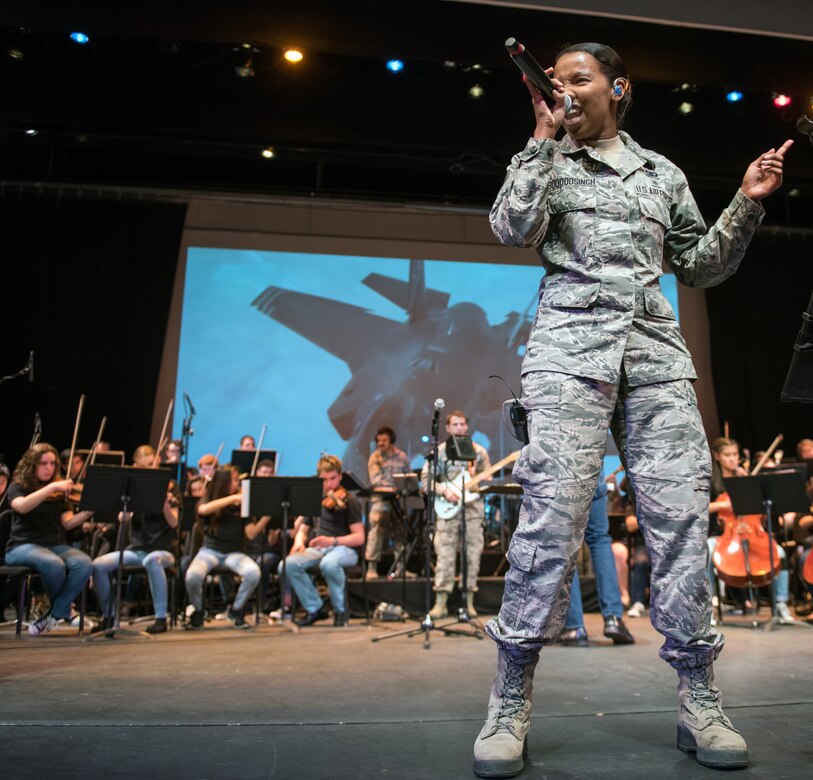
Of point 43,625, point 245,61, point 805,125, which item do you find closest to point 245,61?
point 245,61

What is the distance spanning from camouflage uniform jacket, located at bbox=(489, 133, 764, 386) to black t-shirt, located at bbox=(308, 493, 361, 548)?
5.14 m

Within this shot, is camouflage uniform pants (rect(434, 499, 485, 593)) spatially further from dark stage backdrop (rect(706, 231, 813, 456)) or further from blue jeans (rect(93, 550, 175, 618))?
dark stage backdrop (rect(706, 231, 813, 456))

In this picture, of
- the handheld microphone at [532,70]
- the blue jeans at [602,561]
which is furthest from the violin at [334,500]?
the handheld microphone at [532,70]

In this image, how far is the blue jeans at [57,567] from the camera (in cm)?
592

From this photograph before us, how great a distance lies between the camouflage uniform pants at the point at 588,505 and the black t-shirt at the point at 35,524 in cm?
505

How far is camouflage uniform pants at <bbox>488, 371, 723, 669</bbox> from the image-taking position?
198 cm

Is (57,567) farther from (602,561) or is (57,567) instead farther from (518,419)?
(518,419)

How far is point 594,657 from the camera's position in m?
4.05

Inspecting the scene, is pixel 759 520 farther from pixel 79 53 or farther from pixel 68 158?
pixel 68 158

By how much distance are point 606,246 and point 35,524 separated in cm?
540

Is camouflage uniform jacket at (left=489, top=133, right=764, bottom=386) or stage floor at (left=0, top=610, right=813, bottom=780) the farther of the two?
camouflage uniform jacket at (left=489, top=133, right=764, bottom=386)

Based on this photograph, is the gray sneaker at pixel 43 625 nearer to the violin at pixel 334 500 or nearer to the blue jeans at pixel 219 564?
the blue jeans at pixel 219 564

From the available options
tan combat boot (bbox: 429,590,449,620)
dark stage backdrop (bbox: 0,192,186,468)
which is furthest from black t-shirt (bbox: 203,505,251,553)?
dark stage backdrop (bbox: 0,192,186,468)

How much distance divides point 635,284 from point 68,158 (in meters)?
10.4
